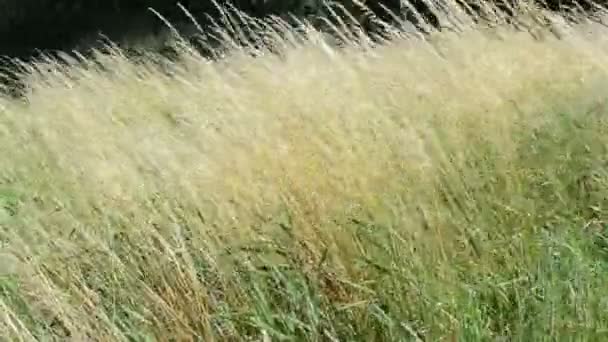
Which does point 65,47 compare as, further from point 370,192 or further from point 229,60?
point 370,192

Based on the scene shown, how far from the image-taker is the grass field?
7.59 feet

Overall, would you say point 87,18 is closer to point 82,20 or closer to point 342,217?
point 82,20

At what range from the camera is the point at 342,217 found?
104 inches

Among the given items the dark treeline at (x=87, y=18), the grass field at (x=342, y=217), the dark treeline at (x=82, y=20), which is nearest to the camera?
the grass field at (x=342, y=217)

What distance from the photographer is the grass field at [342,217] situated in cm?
231

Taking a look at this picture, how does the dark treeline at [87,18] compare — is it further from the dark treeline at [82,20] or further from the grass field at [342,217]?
the grass field at [342,217]

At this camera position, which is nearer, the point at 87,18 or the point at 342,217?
the point at 342,217

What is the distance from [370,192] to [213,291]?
1.93ft

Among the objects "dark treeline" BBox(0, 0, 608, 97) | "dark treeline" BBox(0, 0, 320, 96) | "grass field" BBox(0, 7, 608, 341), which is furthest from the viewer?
"dark treeline" BBox(0, 0, 320, 96)

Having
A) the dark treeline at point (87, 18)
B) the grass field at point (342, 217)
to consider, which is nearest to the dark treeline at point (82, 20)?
the dark treeline at point (87, 18)

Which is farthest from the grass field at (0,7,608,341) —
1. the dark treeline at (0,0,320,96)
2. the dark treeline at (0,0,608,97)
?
the dark treeline at (0,0,320,96)

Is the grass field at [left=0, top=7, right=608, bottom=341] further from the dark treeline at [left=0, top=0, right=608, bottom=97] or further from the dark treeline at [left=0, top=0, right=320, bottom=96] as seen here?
the dark treeline at [left=0, top=0, right=320, bottom=96]

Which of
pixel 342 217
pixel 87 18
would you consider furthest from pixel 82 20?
pixel 342 217

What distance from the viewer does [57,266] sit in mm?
2775
